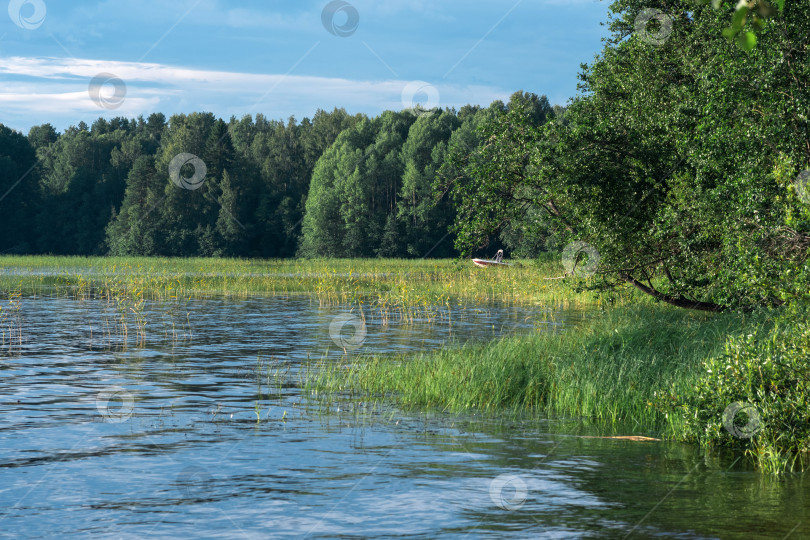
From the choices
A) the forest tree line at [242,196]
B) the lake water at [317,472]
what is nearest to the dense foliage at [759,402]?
the lake water at [317,472]

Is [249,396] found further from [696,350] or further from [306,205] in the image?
[306,205]

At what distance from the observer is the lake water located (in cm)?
972

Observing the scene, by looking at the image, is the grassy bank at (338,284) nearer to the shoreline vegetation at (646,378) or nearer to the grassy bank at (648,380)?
the shoreline vegetation at (646,378)

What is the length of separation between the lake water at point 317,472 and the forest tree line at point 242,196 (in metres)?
81.9

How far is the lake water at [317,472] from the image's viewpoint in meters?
9.72

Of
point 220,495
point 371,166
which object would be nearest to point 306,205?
point 371,166

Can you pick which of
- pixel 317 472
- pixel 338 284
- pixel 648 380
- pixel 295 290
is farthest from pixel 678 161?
pixel 338 284

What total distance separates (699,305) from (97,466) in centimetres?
1986

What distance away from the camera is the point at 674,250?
2473cm

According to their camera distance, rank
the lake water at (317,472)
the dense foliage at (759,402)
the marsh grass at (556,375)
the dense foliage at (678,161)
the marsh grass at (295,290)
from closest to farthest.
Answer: the lake water at (317,472)
the dense foliage at (759,402)
the marsh grass at (556,375)
the dense foliage at (678,161)
the marsh grass at (295,290)

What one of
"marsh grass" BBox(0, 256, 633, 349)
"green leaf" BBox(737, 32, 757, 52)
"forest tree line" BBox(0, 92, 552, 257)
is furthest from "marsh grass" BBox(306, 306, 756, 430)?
"forest tree line" BBox(0, 92, 552, 257)

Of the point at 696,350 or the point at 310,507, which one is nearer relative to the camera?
the point at 310,507

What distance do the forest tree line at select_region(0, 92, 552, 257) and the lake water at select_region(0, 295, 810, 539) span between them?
269 ft

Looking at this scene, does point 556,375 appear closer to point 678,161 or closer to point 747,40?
point 678,161
